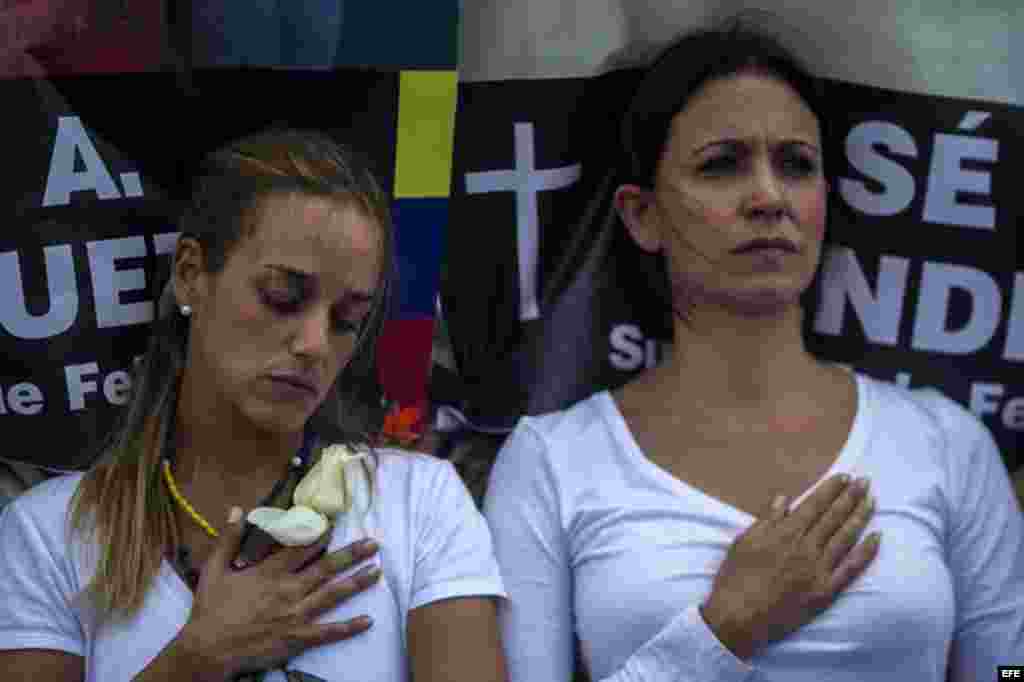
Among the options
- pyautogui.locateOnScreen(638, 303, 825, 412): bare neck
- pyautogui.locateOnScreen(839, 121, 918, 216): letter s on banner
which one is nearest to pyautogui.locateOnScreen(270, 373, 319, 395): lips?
pyautogui.locateOnScreen(638, 303, 825, 412): bare neck

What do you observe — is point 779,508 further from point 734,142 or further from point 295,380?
point 295,380

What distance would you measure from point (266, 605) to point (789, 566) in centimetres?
80

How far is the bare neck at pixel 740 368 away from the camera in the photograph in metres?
2.47

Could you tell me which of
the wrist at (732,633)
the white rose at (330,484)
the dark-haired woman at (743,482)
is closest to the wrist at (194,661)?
the white rose at (330,484)

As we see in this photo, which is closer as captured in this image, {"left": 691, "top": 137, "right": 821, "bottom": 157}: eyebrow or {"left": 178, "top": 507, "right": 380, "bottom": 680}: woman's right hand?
{"left": 178, "top": 507, "right": 380, "bottom": 680}: woman's right hand

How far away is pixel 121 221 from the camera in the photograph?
248 centimetres

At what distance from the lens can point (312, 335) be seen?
2.17 meters

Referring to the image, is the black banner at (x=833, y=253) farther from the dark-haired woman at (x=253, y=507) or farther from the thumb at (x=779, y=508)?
the thumb at (x=779, y=508)

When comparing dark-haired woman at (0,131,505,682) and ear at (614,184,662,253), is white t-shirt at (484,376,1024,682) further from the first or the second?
ear at (614,184,662,253)

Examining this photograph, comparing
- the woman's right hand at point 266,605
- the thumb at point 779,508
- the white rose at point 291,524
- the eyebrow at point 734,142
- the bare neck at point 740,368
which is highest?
the eyebrow at point 734,142

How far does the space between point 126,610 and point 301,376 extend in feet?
1.39

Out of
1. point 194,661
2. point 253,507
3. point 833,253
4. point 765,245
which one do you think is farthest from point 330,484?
point 833,253

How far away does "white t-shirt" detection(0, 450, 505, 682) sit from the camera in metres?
2.07

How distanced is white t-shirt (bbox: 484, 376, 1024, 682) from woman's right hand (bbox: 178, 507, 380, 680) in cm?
34
